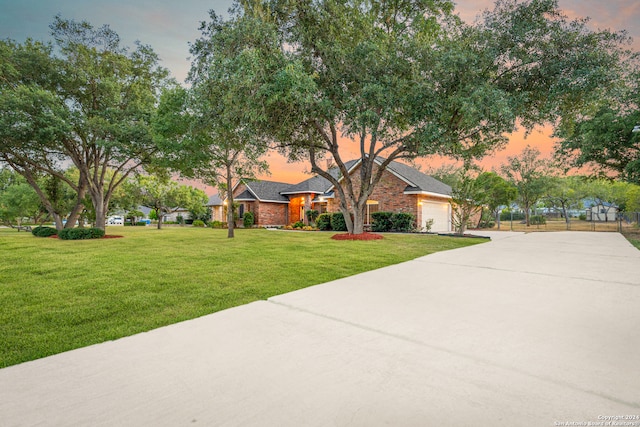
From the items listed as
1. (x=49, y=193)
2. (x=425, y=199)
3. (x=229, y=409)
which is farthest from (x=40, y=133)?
(x=425, y=199)

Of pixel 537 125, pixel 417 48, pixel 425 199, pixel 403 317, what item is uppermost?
pixel 417 48

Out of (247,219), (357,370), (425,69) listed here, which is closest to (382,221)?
(425,69)

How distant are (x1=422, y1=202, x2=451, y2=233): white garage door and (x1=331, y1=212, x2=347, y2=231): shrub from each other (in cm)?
537

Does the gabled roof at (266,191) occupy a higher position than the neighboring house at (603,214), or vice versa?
the gabled roof at (266,191)

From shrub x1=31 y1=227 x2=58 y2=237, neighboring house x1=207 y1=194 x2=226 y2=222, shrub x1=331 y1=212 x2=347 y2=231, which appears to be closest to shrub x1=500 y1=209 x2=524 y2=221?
shrub x1=331 y1=212 x2=347 y2=231

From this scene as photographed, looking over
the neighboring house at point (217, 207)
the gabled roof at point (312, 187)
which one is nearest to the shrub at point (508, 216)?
the gabled roof at point (312, 187)

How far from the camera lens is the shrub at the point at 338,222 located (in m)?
20.6

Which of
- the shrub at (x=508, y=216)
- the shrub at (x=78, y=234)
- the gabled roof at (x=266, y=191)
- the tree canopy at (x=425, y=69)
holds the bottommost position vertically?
the shrub at (x=78, y=234)

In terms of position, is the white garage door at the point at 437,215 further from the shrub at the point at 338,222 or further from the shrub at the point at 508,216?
the shrub at the point at 508,216

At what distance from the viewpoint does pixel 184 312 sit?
350 cm

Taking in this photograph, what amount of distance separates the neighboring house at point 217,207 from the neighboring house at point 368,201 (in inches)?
117

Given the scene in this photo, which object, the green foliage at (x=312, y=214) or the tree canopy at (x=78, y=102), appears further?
the green foliage at (x=312, y=214)

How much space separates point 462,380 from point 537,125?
13646 mm

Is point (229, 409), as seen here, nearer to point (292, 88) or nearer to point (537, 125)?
point (292, 88)
